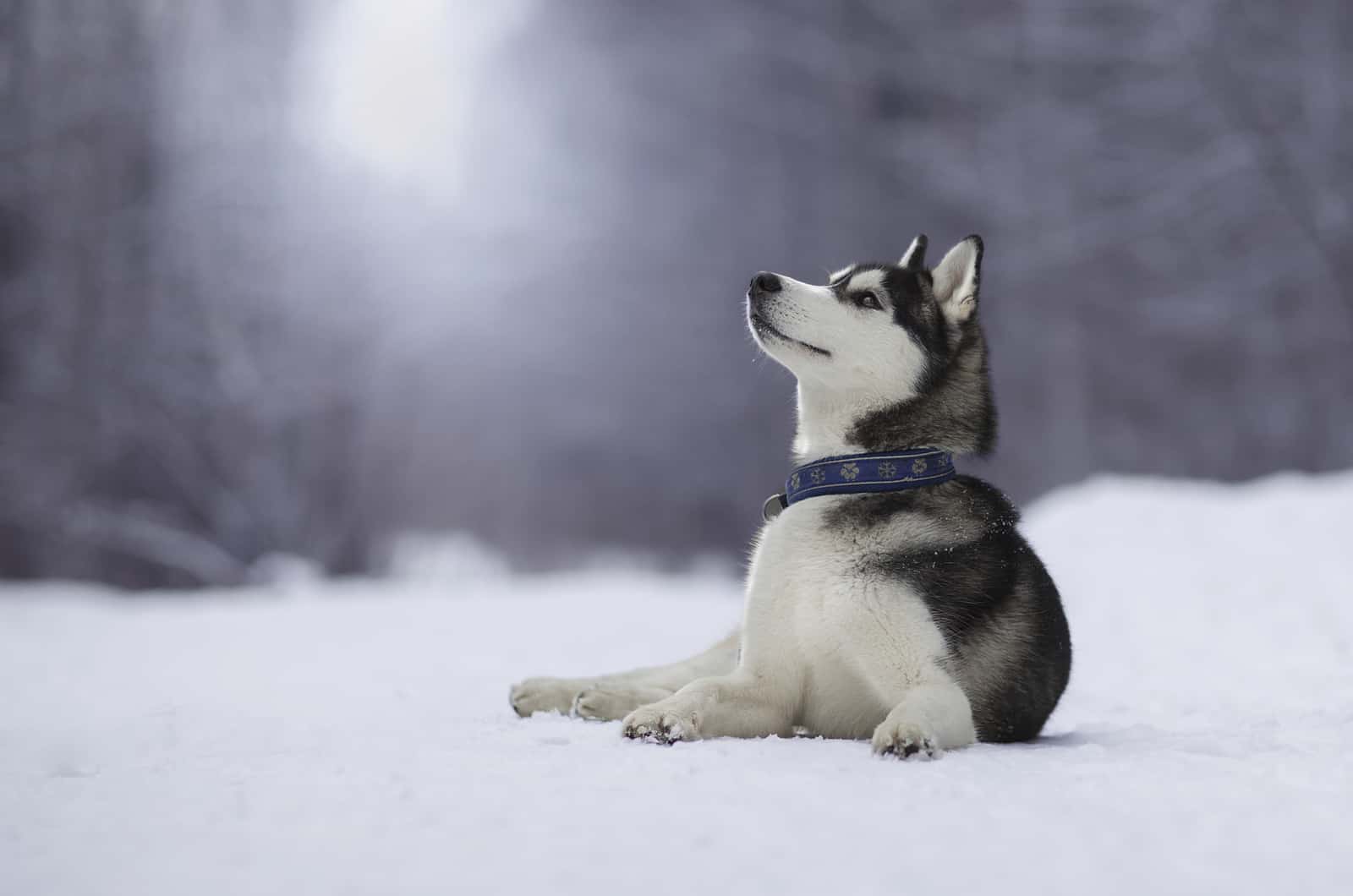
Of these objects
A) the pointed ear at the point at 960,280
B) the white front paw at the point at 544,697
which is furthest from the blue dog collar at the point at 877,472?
the white front paw at the point at 544,697

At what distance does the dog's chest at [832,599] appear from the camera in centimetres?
242

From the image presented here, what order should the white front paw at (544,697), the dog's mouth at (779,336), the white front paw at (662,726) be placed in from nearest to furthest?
the white front paw at (662,726), the dog's mouth at (779,336), the white front paw at (544,697)

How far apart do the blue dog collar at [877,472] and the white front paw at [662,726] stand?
0.67 m

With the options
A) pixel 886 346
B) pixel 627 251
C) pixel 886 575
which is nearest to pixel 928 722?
pixel 886 575

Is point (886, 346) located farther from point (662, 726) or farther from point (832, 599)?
point (662, 726)

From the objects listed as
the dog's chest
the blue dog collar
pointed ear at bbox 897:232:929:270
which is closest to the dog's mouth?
the blue dog collar

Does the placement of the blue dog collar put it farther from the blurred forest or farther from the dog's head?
the blurred forest

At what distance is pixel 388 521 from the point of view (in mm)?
12703

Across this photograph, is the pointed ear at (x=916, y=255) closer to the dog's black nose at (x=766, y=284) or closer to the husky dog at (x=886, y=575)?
the husky dog at (x=886, y=575)

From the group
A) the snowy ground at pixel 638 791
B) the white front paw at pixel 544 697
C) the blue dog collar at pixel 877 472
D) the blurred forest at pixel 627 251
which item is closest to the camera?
the snowy ground at pixel 638 791

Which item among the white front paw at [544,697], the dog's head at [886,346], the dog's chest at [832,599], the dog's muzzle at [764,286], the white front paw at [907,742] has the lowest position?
the white front paw at [544,697]

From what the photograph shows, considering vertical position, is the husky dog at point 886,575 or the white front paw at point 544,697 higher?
the husky dog at point 886,575

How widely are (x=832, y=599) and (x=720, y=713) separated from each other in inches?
14.7

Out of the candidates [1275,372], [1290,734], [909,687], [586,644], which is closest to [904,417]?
[909,687]
